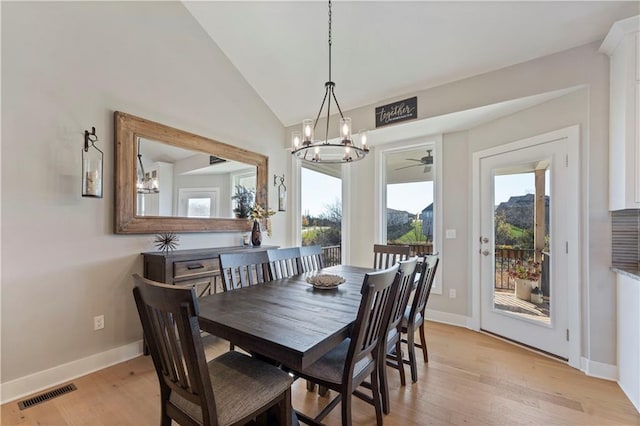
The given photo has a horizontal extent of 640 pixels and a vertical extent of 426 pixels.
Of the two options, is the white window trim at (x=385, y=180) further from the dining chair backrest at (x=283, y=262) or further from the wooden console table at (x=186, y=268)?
the wooden console table at (x=186, y=268)

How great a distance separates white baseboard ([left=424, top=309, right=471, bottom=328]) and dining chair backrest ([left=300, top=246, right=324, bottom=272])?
1.77 metres

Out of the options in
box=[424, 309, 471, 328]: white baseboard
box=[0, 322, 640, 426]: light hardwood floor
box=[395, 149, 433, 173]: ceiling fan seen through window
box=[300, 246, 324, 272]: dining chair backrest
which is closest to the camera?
box=[0, 322, 640, 426]: light hardwood floor

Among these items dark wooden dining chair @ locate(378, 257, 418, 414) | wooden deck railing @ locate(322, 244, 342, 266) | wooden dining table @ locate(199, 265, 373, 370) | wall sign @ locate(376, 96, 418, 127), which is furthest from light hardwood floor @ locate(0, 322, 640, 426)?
wall sign @ locate(376, 96, 418, 127)

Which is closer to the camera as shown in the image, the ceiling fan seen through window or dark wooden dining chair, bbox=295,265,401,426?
dark wooden dining chair, bbox=295,265,401,426

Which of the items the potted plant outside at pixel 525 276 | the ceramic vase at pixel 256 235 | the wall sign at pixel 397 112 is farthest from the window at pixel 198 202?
the potted plant outside at pixel 525 276

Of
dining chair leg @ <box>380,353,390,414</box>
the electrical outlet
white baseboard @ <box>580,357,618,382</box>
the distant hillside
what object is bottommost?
white baseboard @ <box>580,357,618,382</box>

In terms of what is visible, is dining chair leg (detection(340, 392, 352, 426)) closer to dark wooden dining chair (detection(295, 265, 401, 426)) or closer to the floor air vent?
dark wooden dining chair (detection(295, 265, 401, 426))

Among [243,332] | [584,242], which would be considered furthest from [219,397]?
[584,242]

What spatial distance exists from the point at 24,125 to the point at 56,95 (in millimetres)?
327

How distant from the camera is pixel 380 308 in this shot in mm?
1573

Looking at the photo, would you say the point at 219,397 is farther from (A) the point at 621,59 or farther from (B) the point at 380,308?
(A) the point at 621,59

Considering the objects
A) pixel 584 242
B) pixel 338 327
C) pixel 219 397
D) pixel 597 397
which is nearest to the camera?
pixel 219 397

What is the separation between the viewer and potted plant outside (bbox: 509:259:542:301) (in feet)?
9.61

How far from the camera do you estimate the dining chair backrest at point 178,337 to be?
1008mm
